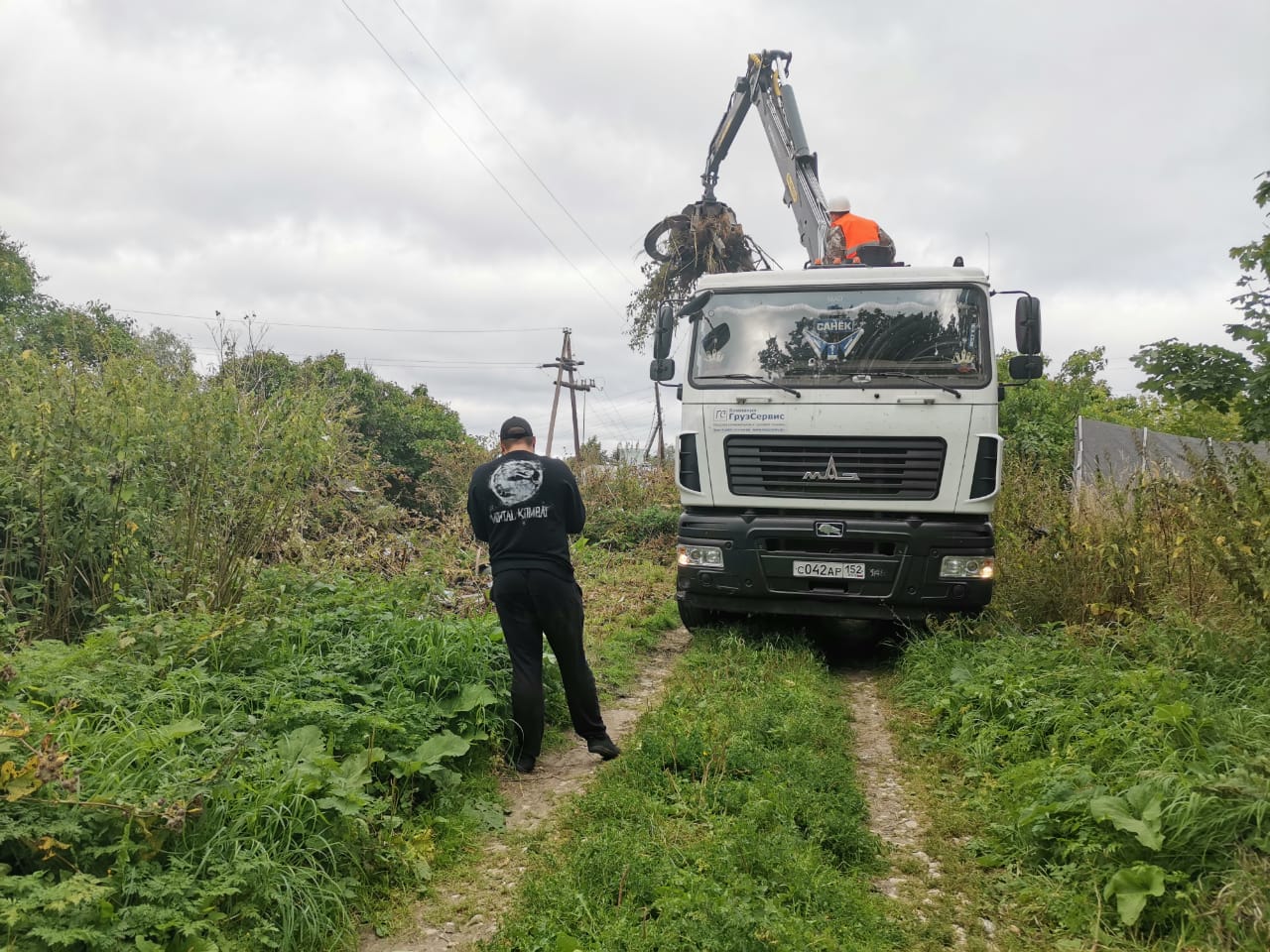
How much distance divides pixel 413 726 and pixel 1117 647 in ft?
15.0

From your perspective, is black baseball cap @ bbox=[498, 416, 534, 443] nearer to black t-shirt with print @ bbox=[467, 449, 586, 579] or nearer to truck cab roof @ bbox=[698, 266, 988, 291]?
black t-shirt with print @ bbox=[467, 449, 586, 579]

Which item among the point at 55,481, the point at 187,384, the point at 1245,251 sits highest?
the point at 1245,251

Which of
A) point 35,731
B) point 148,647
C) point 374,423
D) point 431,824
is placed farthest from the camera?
point 374,423

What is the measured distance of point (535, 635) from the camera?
4.55 m

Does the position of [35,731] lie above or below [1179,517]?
below

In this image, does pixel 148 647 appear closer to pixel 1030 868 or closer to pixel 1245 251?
pixel 1030 868

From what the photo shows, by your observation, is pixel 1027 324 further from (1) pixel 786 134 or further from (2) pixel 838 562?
(1) pixel 786 134

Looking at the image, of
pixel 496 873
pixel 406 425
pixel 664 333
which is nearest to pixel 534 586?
pixel 496 873

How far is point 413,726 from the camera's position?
13.5ft

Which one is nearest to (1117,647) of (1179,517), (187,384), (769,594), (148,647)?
(1179,517)

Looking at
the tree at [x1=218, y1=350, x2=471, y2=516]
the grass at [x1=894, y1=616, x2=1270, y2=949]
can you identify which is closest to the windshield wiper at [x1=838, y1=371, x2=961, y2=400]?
the grass at [x1=894, y1=616, x2=1270, y2=949]

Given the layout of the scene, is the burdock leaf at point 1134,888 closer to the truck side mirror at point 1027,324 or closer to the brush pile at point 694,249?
the truck side mirror at point 1027,324

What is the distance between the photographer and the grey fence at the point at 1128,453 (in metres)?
6.63

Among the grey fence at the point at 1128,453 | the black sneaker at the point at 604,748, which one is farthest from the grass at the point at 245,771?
the grey fence at the point at 1128,453
